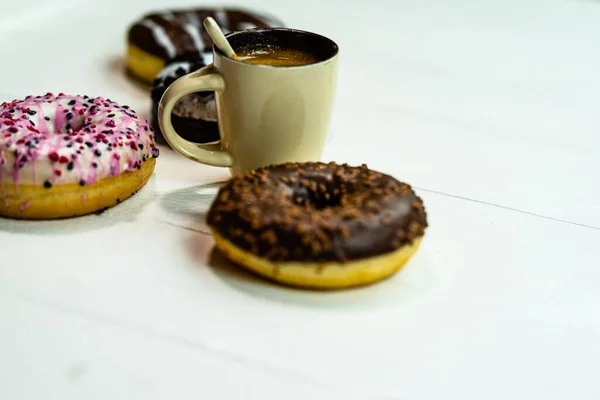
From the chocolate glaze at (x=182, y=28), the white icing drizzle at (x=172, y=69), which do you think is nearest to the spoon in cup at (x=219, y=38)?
the white icing drizzle at (x=172, y=69)

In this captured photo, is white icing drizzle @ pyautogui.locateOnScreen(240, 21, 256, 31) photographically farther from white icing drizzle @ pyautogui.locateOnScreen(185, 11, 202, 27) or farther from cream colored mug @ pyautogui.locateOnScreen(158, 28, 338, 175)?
cream colored mug @ pyautogui.locateOnScreen(158, 28, 338, 175)

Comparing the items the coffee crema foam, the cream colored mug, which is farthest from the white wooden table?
the coffee crema foam

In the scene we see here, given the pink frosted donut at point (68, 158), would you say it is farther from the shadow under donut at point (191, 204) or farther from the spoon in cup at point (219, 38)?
the spoon in cup at point (219, 38)

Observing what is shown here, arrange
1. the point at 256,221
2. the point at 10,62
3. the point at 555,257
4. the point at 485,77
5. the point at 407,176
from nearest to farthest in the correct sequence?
the point at 256,221 → the point at 555,257 → the point at 407,176 → the point at 10,62 → the point at 485,77

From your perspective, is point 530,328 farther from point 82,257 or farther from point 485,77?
point 485,77

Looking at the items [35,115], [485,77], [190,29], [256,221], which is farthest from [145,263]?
[485,77]
